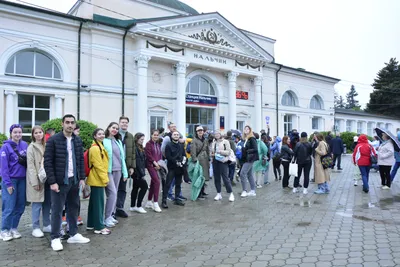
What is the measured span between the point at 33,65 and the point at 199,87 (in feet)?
39.8

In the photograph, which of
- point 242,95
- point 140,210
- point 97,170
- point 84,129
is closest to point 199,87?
point 242,95

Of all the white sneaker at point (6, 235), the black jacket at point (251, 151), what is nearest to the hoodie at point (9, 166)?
the white sneaker at point (6, 235)

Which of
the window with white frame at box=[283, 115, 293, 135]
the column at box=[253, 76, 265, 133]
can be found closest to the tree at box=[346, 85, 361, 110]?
the window with white frame at box=[283, 115, 293, 135]

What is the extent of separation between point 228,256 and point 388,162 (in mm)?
7892

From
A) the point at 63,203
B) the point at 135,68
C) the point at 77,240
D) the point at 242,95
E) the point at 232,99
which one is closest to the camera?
the point at 63,203

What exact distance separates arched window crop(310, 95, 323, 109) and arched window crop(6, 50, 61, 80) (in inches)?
1068

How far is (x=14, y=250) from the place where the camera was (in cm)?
484

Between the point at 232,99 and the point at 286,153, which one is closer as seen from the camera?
the point at 286,153

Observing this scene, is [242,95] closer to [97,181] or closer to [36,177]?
[97,181]

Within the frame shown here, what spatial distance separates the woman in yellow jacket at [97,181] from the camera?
560cm

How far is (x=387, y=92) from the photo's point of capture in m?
54.0

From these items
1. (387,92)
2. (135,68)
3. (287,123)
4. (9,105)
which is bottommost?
(287,123)

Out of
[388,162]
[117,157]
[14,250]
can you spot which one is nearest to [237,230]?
[117,157]

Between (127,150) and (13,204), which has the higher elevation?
(127,150)
